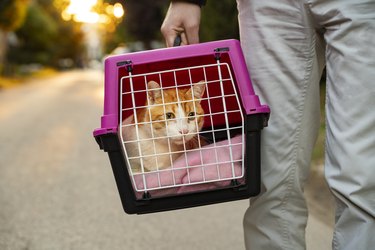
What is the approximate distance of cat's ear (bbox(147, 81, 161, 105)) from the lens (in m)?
1.57

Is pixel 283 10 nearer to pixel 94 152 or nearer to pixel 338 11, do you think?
pixel 338 11

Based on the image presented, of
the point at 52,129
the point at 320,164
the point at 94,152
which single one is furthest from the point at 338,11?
the point at 52,129

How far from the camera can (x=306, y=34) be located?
1.51 m

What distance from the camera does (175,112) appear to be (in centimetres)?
159

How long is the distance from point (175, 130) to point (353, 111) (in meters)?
0.50

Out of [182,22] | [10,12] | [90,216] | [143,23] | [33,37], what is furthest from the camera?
[33,37]

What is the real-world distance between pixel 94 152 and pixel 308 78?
4257 mm

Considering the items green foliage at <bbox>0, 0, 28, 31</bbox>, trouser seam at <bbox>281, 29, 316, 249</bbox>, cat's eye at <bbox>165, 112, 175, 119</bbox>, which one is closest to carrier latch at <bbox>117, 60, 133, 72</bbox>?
cat's eye at <bbox>165, 112, 175, 119</bbox>

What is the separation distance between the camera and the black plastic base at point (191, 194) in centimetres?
150

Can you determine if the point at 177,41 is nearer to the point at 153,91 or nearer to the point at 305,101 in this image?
the point at 153,91

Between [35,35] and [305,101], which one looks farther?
[35,35]

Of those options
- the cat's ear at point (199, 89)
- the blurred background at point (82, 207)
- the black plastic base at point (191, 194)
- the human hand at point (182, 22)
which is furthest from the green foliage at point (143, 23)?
the black plastic base at point (191, 194)

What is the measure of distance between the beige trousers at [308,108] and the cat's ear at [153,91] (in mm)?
287

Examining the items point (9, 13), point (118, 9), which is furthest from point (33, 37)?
point (118, 9)
